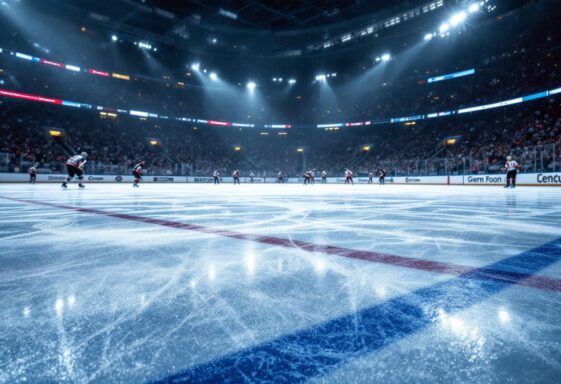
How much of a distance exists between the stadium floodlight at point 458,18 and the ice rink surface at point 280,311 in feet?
107

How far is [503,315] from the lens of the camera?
1093 mm

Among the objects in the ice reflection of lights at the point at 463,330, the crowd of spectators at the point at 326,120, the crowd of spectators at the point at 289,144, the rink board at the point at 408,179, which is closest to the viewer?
the ice reflection of lights at the point at 463,330

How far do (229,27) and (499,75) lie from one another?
2681 cm

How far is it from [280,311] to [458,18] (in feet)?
115

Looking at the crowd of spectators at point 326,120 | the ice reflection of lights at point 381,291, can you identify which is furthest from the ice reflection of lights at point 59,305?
the crowd of spectators at point 326,120

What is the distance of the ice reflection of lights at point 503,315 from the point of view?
105 cm

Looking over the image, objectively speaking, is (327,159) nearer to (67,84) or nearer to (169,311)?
(67,84)

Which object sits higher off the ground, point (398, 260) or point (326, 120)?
point (326, 120)

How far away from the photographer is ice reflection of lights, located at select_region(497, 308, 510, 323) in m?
1.05

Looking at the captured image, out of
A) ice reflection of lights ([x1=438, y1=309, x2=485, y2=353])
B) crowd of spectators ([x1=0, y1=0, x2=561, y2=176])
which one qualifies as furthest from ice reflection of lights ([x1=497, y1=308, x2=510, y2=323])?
crowd of spectators ([x1=0, y1=0, x2=561, y2=176])

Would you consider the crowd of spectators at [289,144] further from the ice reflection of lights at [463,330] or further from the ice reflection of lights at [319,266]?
the ice reflection of lights at [463,330]

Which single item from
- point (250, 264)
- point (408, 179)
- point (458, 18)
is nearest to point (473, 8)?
point (458, 18)

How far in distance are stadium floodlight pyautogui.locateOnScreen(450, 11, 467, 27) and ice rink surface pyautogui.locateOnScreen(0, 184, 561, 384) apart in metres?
32.6

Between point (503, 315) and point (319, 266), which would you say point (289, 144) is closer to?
point (319, 266)
